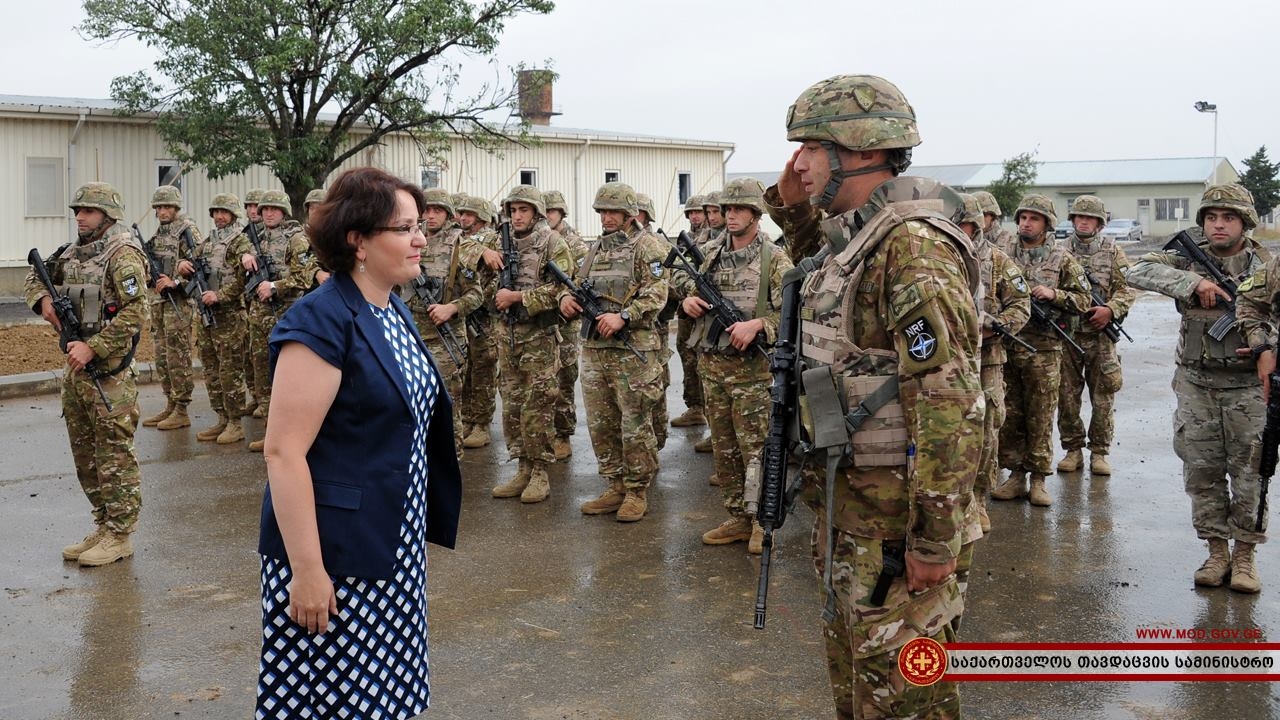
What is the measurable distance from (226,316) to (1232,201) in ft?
28.1

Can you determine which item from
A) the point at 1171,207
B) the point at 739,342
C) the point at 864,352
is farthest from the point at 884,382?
the point at 1171,207

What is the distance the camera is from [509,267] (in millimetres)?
8672

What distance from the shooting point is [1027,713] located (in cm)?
442

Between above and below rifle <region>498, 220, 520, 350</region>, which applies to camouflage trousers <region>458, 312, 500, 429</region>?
below

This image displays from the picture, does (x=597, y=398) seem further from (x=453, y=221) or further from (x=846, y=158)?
(x=846, y=158)

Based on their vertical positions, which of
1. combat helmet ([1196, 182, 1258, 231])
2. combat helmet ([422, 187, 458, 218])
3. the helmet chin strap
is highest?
combat helmet ([422, 187, 458, 218])

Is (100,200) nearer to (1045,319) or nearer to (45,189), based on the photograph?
(1045,319)

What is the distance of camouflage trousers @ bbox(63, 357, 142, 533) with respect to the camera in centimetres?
642

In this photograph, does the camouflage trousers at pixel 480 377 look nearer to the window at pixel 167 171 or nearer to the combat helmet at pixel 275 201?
the combat helmet at pixel 275 201

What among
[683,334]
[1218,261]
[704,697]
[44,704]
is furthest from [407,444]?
[683,334]

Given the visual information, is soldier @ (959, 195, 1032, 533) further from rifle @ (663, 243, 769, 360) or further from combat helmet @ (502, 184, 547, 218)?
combat helmet @ (502, 184, 547, 218)

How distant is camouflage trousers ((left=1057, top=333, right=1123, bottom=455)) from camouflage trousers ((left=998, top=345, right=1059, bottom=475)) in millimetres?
715

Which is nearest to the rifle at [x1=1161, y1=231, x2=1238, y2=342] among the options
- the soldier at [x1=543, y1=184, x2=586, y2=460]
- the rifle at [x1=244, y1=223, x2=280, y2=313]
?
the soldier at [x1=543, y1=184, x2=586, y2=460]

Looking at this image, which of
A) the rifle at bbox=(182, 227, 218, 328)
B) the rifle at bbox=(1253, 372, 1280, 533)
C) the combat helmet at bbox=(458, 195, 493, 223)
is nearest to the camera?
the rifle at bbox=(1253, 372, 1280, 533)
